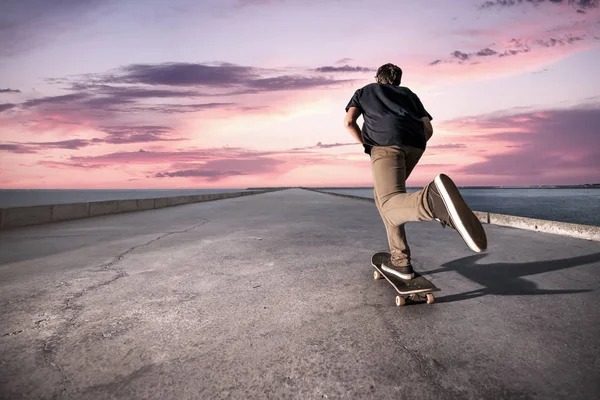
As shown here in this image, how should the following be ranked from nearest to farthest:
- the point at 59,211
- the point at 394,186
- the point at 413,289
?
the point at 413,289
the point at 394,186
the point at 59,211

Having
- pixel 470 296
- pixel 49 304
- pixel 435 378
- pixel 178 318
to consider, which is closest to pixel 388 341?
pixel 435 378

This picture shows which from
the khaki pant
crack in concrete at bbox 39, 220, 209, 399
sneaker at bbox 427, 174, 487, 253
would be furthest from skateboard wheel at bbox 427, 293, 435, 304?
crack in concrete at bbox 39, 220, 209, 399

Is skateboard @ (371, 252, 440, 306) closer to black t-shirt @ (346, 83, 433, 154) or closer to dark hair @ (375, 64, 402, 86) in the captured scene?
black t-shirt @ (346, 83, 433, 154)

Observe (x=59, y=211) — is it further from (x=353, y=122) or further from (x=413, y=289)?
(x=413, y=289)

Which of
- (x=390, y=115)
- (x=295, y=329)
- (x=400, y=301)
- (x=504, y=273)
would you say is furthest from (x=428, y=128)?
(x=295, y=329)

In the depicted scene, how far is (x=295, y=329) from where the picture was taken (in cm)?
198

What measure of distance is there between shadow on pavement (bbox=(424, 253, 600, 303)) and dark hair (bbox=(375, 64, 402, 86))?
2000mm

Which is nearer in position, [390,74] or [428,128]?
[428,128]

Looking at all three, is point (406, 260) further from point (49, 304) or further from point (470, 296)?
point (49, 304)

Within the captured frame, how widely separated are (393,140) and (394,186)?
1.25 feet

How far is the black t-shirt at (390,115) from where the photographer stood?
2512mm

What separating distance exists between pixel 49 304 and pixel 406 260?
118 inches

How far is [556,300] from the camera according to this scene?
2438 millimetres

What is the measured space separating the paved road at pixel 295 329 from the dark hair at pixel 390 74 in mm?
1934
